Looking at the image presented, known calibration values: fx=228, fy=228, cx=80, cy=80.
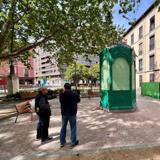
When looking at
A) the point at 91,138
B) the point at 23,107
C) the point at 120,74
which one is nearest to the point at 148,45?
the point at 120,74

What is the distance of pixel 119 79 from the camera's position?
1249 cm

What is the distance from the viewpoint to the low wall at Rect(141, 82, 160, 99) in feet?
68.4

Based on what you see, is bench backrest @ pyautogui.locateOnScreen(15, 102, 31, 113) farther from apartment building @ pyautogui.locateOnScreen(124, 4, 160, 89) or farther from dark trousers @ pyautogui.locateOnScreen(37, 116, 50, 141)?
apartment building @ pyautogui.locateOnScreen(124, 4, 160, 89)

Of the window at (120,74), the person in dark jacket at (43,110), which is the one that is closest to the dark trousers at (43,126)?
the person in dark jacket at (43,110)

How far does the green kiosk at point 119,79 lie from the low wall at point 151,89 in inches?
357

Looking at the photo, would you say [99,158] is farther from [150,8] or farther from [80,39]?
[150,8]

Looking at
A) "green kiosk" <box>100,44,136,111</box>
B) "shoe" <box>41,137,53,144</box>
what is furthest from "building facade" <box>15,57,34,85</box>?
"shoe" <box>41,137,53,144</box>

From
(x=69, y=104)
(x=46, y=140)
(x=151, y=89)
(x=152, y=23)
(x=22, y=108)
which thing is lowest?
(x=46, y=140)

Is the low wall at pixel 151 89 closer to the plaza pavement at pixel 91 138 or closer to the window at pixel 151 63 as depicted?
the window at pixel 151 63

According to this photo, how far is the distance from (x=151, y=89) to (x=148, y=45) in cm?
1489

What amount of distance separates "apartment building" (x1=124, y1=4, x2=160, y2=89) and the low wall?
27.0ft

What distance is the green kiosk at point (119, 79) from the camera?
1239cm

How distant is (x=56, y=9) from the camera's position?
13156 millimetres

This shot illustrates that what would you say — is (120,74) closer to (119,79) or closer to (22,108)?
(119,79)
